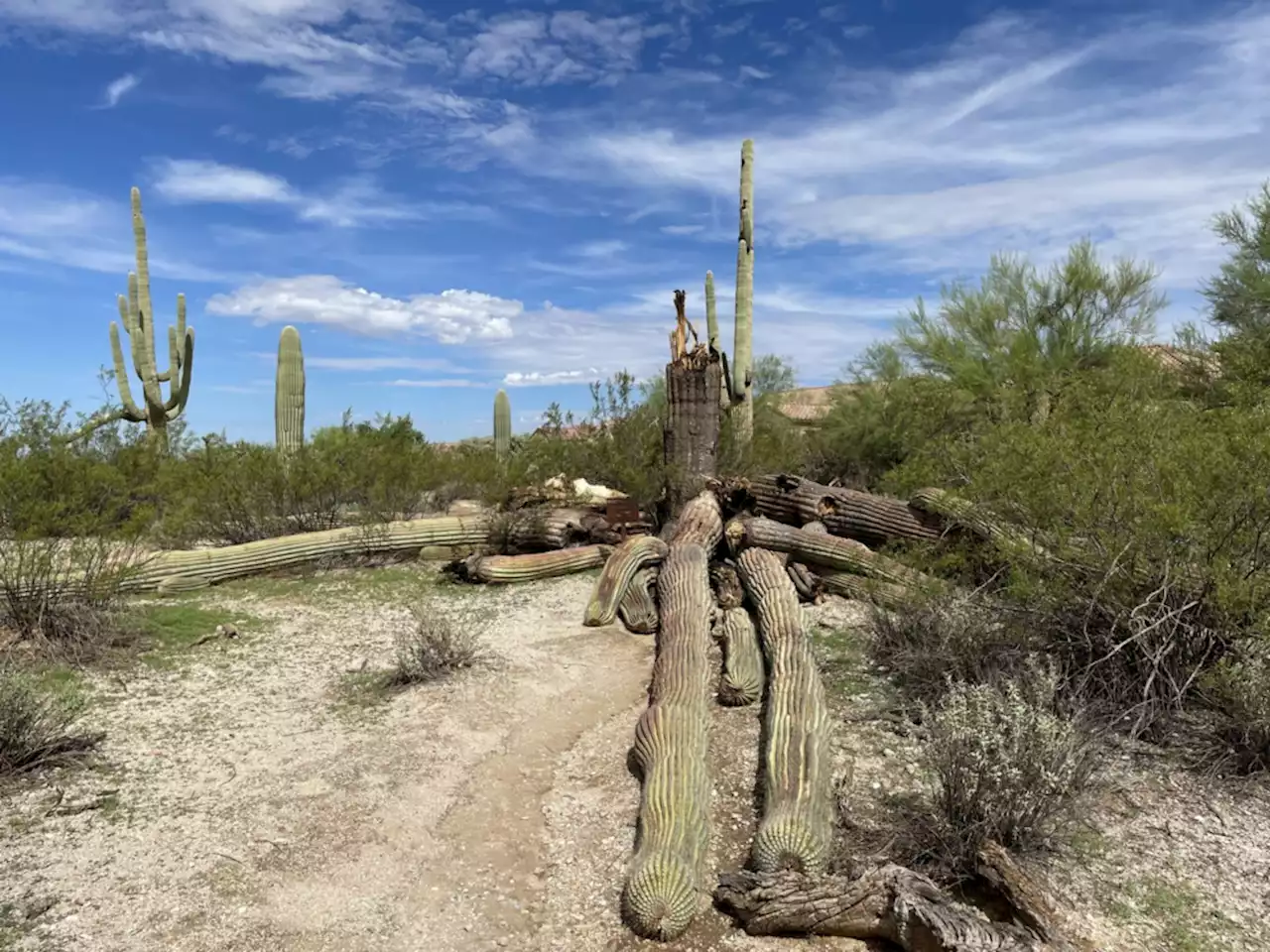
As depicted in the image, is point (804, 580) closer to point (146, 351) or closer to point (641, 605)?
point (641, 605)

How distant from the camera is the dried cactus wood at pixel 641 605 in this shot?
7605 mm

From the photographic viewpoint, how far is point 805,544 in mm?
8242

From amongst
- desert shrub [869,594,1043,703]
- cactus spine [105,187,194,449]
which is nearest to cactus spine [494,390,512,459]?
cactus spine [105,187,194,449]

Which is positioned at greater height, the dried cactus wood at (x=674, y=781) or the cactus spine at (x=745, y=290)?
the cactus spine at (x=745, y=290)

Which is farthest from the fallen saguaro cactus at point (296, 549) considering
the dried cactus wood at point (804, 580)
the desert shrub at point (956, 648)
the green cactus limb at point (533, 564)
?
the desert shrub at point (956, 648)

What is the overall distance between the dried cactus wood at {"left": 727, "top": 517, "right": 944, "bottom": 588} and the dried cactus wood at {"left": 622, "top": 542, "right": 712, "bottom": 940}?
139 cm

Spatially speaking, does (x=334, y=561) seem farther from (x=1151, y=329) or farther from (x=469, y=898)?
(x=1151, y=329)

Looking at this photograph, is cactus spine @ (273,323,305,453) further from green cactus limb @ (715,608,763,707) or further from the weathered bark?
the weathered bark

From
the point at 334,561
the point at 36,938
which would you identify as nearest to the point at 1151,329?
the point at 334,561

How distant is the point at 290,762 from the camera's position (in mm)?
4898

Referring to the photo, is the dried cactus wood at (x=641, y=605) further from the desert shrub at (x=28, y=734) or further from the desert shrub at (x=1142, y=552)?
the desert shrub at (x=28, y=734)

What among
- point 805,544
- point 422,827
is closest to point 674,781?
point 422,827

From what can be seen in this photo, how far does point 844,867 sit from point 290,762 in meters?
2.87

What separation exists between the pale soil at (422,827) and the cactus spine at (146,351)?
10.4 metres
